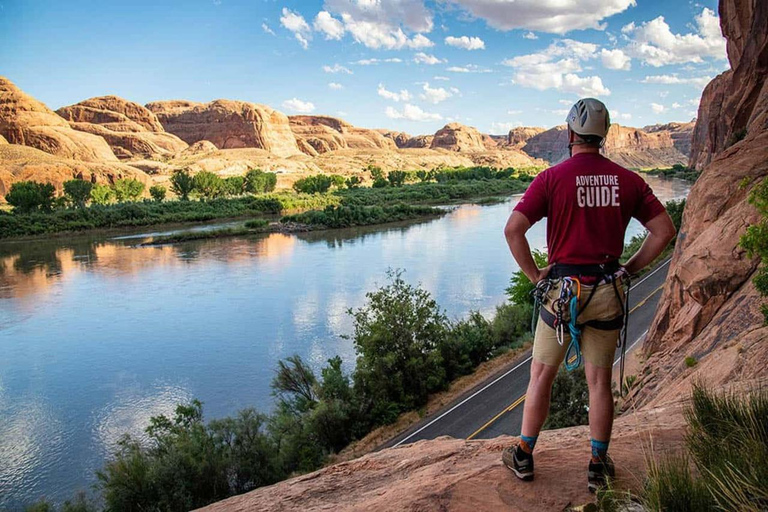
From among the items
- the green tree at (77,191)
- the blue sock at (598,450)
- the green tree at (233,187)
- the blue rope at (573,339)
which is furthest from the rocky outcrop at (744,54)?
the green tree at (77,191)

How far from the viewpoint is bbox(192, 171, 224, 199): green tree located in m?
87.6

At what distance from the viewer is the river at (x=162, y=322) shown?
1642cm

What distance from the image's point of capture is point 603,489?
10.2 feet

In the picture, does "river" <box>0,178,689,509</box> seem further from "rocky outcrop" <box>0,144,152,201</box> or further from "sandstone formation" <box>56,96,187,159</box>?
"sandstone formation" <box>56,96,187,159</box>

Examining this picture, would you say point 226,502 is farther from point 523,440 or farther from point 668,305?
point 668,305

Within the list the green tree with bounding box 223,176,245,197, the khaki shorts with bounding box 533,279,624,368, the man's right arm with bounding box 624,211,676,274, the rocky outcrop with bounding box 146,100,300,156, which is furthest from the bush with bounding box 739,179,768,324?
the rocky outcrop with bounding box 146,100,300,156

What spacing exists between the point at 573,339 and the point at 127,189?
302ft

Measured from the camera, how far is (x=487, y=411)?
1573 centimetres

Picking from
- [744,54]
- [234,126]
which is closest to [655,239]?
[744,54]

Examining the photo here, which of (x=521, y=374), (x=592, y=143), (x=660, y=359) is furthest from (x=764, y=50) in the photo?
(x=592, y=143)

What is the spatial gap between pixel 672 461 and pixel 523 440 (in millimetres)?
910

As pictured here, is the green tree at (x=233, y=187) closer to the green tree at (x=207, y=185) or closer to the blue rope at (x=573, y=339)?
the green tree at (x=207, y=185)

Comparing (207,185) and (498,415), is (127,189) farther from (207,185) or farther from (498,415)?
(498,415)

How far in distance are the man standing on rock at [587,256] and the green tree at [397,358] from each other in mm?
13643
